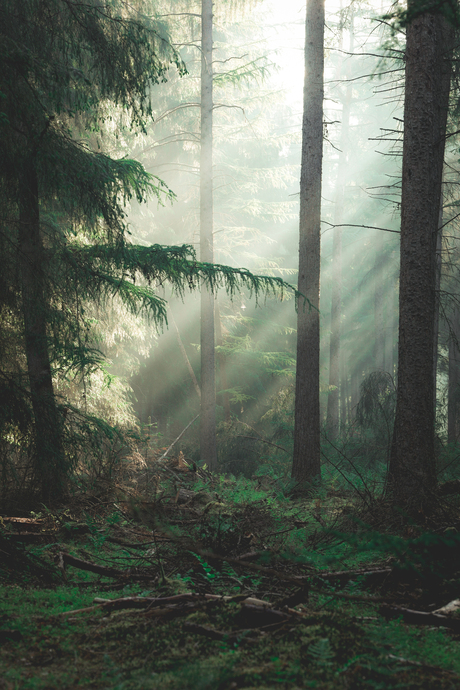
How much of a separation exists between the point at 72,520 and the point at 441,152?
24.6ft

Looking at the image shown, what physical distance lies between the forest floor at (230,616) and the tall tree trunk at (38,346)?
41.4 inches

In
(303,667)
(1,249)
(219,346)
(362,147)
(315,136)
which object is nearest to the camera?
(303,667)

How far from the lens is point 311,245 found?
890cm

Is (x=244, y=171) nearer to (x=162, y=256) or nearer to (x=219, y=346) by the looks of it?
(x=219, y=346)

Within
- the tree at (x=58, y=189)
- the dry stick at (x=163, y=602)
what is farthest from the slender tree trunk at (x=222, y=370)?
the dry stick at (x=163, y=602)

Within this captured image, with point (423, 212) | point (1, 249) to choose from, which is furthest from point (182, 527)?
point (423, 212)

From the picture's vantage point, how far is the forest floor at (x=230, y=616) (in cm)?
189

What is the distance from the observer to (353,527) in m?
5.12

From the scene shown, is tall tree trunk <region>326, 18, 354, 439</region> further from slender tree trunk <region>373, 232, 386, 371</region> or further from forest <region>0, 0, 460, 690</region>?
slender tree trunk <region>373, 232, 386, 371</region>

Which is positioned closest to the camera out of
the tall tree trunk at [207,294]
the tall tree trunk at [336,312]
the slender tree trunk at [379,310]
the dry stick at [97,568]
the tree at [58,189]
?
the dry stick at [97,568]

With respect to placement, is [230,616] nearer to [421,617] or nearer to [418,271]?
[421,617]

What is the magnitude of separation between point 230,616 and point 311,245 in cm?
752

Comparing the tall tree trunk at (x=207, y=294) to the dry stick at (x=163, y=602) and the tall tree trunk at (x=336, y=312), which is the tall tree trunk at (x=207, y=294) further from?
the dry stick at (x=163, y=602)

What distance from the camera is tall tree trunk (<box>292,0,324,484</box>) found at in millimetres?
8789
